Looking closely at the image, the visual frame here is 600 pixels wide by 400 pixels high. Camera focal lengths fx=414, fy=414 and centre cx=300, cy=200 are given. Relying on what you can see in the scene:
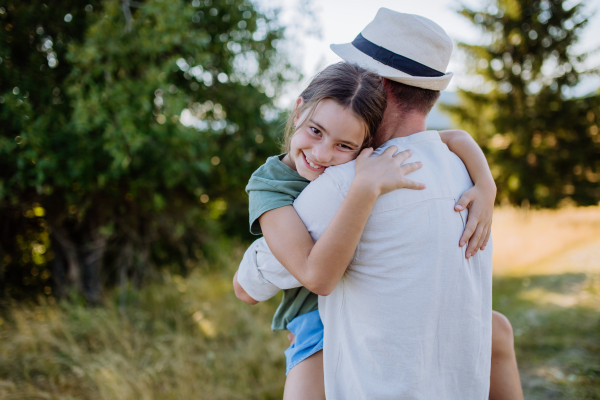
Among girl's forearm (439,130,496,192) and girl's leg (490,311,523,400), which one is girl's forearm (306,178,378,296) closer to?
girl's forearm (439,130,496,192)

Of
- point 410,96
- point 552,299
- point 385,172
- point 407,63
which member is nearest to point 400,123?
point 410,96

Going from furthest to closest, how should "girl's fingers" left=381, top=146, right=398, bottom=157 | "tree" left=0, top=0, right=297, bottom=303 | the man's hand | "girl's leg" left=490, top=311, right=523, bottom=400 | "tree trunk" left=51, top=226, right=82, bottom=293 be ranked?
"tree trunk" left=51, top=226, right=82, bottom=293
"tree" left=0, top=0, right=297, bottom=303
"girl's leg" left=490, top=311, right=523, bottom=400
the man's hand
"girl's fingers" left=381, top=146, right=398, bottom=157

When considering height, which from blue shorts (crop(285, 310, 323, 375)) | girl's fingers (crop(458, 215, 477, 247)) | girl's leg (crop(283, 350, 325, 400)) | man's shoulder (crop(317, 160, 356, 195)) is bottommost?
girl's leg (crop(283, 350, 325, 400))

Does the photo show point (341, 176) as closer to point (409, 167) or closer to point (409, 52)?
point (409, 167)

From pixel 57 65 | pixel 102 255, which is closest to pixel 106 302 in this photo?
pixel 102 255

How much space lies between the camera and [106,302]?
4.41 metres

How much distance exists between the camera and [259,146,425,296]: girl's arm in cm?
113

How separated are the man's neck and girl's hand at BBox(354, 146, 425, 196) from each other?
174 millimetres

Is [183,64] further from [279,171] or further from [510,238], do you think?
[510,238]

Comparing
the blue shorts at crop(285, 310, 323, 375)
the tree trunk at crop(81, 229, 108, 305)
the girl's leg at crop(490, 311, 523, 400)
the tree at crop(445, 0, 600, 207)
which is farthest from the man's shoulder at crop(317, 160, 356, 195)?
the tree at crop(445, 0, 600, 207)

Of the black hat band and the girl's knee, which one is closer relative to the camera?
the black hat band

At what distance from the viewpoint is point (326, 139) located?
140 cm

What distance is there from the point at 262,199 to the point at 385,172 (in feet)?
1.34

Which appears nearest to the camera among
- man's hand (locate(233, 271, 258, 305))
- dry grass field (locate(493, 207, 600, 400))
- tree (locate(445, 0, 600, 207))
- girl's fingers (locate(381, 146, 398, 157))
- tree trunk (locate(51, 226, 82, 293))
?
girl's fingers (locate(381, 146, 398, 157))
